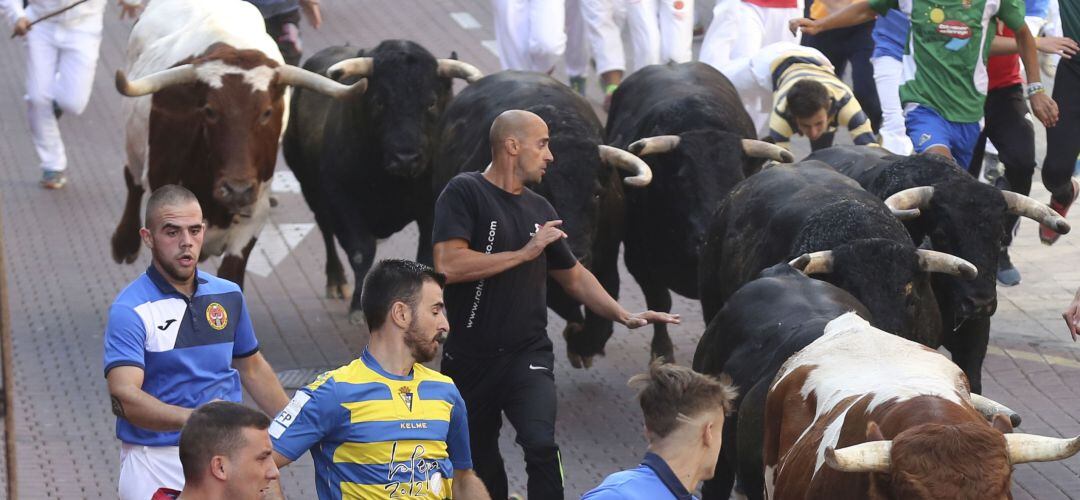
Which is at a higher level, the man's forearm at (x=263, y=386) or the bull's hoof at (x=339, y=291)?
the man's forearm at (x=263, y=386)

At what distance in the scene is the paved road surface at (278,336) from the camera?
891 cm

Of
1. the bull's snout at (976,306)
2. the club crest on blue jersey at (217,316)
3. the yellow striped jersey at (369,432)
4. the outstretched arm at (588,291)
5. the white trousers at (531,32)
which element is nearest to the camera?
the yellow striped jersey at (369,432)

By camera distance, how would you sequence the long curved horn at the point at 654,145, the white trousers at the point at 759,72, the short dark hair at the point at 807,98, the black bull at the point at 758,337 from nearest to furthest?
1. the black bull at the point at 758,337
2. the long curved horn at the point at 654,145
3. the short dark hair at the point at 807,98
4. the white trousers at the point at 759,72

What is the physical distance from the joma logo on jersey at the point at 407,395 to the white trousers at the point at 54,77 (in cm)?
977

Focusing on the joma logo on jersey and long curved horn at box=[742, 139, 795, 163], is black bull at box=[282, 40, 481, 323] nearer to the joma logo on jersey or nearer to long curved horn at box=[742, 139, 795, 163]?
long curved horn at box=[742, 139, 795, 163]

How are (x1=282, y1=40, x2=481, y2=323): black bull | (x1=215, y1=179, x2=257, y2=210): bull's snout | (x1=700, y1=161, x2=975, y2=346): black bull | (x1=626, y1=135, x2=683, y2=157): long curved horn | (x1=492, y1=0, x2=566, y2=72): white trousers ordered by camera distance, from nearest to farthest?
(x1=700, y1=161, x2=975, y2=346): black bull, (x1=215, y1=179, x2=257, y2=210): bull's snout, (x1=626, y1=135, x2=683, y2=157): long curved horn, (x1=282, y1=40, x2=481, y2=323): black bull, (x1=492, y1=0, x2=566, y2=72): white trousers

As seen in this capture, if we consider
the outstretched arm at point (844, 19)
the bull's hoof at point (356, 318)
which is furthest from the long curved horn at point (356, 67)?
the outstretched arm at point (844, 19)

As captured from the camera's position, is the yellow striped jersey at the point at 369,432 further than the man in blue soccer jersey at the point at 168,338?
No

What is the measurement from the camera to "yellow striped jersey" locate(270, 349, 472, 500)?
5.44 meters

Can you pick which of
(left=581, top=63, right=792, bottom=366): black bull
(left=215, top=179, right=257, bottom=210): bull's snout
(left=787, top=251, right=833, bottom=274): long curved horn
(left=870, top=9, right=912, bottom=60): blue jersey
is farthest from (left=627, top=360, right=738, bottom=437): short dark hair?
(left=870, top=9, right=912, bottom=60): blue jersey

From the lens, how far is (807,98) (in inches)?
421

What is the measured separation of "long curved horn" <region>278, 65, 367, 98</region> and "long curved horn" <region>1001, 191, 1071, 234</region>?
389 cm

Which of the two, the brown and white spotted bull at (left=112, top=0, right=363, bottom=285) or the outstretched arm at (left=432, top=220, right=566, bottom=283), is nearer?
the outstretched arm at (left=432, top=220, right=566, bottom=283)

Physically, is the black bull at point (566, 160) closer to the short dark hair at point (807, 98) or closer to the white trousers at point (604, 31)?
the short dark hair at point (807, 98)
